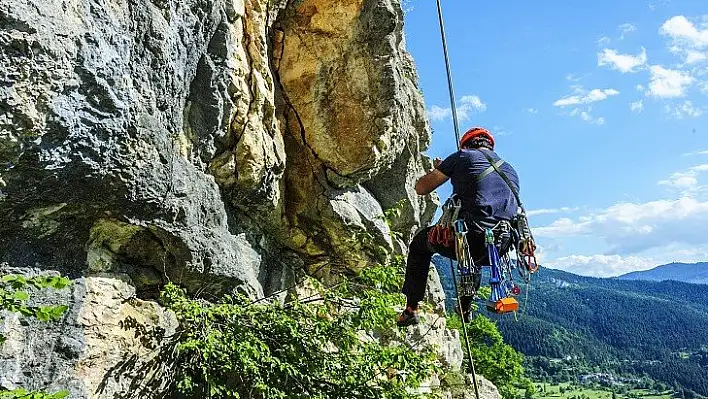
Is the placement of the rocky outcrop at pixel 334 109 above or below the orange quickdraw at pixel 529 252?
above

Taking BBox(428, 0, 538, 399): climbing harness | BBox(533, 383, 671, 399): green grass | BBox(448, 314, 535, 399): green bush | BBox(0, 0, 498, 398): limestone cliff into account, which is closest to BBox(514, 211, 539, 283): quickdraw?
BBox(428, 0, 538, 399): climbing harness

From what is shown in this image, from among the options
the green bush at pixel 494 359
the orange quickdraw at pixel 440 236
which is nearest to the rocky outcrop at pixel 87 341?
the orange quickdraw at pixel 440 236

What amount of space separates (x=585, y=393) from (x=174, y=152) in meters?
144

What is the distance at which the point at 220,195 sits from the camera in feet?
22.7

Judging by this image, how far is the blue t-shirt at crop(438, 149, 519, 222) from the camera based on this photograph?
5.10 m

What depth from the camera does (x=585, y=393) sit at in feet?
427

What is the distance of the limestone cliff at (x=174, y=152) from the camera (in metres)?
4.31

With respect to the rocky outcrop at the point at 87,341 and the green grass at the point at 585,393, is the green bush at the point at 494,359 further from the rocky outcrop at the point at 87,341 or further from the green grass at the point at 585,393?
the green grass at the point at 585,393

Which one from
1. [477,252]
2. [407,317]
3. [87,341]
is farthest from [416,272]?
[87,341]

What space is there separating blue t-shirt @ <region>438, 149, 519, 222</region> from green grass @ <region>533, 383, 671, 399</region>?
126 metres

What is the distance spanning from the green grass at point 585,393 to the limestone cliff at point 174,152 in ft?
406

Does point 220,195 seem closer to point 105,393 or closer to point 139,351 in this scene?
point 139,351

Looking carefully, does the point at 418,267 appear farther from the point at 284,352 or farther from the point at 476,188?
the point at 284,352

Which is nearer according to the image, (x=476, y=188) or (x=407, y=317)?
(x=476, y=188)
